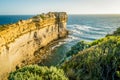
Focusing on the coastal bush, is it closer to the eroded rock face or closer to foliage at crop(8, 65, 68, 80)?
foliage at crop(8, 65, 68, 80)

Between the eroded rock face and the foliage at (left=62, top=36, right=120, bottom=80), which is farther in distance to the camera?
the eroded rock face

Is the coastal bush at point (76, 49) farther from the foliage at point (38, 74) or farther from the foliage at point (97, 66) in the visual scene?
the foliage at point (38, 74)

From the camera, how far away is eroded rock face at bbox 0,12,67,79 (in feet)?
116

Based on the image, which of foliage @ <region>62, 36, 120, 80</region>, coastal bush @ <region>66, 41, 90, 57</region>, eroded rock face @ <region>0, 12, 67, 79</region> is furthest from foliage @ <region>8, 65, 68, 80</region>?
eroded rock face @ <region>0, 12, 67, 79</region>

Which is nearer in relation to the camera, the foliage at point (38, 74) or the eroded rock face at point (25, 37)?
the foliage at point (38, 74)

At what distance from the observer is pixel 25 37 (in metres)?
47.3

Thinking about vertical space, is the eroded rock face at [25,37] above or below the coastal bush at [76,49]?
below

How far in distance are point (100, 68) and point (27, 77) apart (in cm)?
316

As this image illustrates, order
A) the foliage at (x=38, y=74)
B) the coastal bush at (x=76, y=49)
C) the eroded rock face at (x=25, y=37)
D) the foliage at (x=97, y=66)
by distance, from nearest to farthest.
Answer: the foliage at (x=38, y=74) < the foliage at (x=97, y=66) < the coastal bush at (x=76, y=49) < the eroded rock face at (x=25, y=37)

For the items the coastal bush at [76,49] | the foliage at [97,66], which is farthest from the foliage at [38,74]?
the coastal bush at [76,49]

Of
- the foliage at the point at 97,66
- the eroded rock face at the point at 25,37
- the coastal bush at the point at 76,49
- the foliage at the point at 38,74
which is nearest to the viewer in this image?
the foliage at the point at 38,74

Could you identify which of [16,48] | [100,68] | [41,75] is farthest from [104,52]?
[16,48]

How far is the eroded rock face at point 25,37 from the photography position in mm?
35344

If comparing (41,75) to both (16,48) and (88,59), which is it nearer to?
(88,59)
